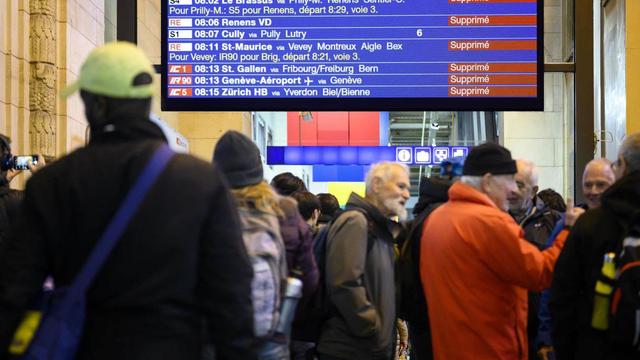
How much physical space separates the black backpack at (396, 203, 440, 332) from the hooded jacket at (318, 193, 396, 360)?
343 mm

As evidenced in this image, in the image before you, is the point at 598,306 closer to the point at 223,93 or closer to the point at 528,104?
the point at 528,104

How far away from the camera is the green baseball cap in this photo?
2.40m

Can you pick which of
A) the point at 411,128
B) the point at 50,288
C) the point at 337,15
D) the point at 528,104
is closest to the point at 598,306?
the point at 50,288

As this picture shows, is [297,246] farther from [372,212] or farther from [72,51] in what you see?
[72,51]

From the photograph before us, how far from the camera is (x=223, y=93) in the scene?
6734 millimetres

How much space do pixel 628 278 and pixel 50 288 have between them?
2.04 meters

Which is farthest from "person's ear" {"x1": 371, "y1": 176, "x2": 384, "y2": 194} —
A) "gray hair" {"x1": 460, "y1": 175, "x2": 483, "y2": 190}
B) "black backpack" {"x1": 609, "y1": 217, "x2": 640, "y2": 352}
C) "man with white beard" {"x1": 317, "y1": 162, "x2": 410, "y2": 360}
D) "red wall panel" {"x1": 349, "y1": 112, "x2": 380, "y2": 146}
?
"red wall panel" {"x1": 349, "y1": 112, "x2": 380, "y2": 146}

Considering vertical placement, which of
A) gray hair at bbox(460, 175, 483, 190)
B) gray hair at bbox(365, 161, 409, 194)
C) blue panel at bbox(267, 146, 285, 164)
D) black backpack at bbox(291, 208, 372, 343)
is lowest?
black backpack at bbox(291, 208, 372, 343)

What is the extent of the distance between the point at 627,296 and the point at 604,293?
176 mm

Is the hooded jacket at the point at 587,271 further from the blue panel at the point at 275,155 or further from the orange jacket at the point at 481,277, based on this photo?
the blue panel at the point at 275,155

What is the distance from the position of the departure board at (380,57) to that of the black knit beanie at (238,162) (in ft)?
10.7

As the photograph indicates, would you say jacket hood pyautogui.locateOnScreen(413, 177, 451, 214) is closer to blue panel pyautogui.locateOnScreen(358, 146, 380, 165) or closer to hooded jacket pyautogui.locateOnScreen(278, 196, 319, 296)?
hooded jacket pyautogui.locateOnScreen(278, 196, 319, 296)

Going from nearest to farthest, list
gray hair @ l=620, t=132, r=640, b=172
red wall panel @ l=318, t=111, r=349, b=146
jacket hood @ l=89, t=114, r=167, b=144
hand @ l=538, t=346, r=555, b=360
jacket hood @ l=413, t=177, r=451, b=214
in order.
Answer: jacket hood @ l=89, t=114, r=167, b=144 → gray hair @ l=620, t=132, r=640, b=172 → hand @ l=538, t=346, r=555, b=360 → jacket hood @ l=413, t=177, r=451, b=214 → red wall panel @ l=318, t=111, r=349, b=146

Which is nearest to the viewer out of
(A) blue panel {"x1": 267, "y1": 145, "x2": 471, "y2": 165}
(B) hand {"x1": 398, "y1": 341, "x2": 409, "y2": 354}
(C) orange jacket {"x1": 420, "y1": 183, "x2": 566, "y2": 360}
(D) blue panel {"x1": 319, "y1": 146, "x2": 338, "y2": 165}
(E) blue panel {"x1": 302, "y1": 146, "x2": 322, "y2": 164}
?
(C) orange jacket {"x1": 420, "y1": 183, "x2": 566, "y2": 360}
